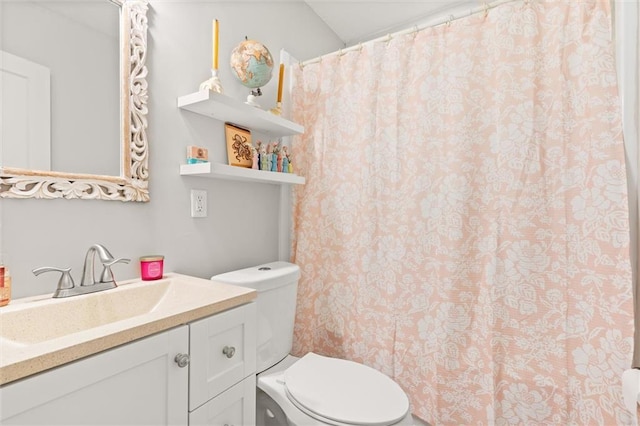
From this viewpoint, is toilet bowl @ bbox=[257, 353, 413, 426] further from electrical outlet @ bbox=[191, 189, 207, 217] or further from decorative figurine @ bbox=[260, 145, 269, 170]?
decorative figurine @ bbox=[260, 145, 269, 170]

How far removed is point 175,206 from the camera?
1.28 meters

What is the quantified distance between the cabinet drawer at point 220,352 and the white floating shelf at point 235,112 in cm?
78

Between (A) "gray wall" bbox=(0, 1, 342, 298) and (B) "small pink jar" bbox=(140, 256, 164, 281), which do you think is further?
(B) "small pink jar" bbox=(140, 256, 164, 281)

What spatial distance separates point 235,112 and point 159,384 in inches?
40.5

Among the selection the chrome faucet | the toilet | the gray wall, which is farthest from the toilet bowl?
the chrome faucet

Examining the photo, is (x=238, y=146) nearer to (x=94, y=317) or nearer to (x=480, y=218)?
(x=94, y=317)

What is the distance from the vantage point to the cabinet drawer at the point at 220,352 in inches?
32.4

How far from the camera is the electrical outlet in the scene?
52.6 inches

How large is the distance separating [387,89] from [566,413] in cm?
153

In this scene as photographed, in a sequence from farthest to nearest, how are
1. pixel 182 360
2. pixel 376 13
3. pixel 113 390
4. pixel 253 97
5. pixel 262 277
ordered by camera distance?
pixel 376 13
pixel 253 97
pixel 262 277
pixel 182 360
pixel 113 390

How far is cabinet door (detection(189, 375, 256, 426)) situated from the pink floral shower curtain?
763 mm

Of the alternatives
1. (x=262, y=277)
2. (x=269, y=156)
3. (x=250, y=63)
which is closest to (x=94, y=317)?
(x=262, y=277)

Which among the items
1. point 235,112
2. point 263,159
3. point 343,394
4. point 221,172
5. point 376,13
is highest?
point 376,13

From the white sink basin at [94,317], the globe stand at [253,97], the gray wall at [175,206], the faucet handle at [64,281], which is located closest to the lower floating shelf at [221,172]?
the gray wall at [175,206]
